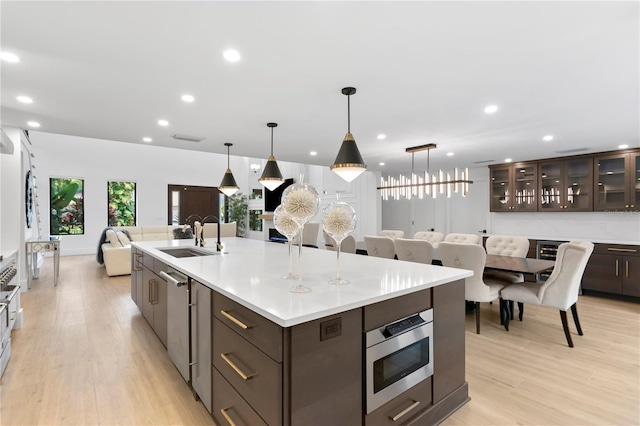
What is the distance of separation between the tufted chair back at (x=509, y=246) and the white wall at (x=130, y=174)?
341cm

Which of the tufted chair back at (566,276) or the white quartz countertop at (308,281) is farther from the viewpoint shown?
the tufted chair back at (566,276)

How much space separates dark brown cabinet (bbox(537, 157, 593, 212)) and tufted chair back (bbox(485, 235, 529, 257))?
6.56ft

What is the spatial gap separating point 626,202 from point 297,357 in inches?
237

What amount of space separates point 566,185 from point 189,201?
33.5 ft

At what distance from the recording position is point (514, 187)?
241 inches

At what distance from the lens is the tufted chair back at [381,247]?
13.5ft

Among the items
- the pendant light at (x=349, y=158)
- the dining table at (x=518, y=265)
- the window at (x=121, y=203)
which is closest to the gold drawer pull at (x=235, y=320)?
the pendant light at (x=349, y=158)

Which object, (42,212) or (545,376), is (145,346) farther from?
(42,212)

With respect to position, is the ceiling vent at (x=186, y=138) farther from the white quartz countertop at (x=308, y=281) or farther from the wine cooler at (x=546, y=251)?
the wine cooler at (x=546, y=251)

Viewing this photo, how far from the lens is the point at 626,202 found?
4.81 meters

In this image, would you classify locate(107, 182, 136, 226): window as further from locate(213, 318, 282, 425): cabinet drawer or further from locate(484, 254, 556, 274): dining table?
locate(484, 254, 556, 274): dining table

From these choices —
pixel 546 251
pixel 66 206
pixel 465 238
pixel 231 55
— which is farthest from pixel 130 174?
Answer: pixel 546 251

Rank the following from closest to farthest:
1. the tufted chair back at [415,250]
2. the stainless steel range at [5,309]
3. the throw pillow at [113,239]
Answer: the stainless steel range at [5,309] < the tufted chair back at [415,250] < the throw pillow at [113,239]

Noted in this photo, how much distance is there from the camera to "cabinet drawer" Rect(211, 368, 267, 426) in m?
1.46
